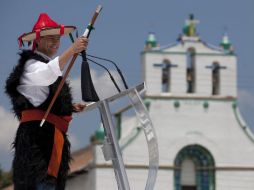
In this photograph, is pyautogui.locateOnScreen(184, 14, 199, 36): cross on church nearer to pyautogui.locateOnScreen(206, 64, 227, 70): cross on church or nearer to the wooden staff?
pyautogui.locateOnScreen(206, 64, 227, 70): cross on church

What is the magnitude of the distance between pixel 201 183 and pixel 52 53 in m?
23.4

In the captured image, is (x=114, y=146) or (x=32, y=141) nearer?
(x=32, y=141)

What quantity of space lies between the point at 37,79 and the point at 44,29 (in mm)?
271

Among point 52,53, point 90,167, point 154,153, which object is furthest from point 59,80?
point 90,167

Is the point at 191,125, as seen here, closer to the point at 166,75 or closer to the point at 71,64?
the point at 166,75

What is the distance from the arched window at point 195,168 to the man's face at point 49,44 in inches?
913

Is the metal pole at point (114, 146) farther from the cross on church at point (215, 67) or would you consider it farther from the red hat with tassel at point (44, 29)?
the cross on church at point (215, 67)

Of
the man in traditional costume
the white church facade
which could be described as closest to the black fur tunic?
the man in traditional costume

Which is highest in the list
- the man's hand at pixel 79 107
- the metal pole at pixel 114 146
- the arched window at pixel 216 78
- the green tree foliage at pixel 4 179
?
the arched window at pixel 216 78

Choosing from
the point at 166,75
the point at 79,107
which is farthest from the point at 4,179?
the point at 79,107

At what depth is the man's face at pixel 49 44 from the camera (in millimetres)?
4875

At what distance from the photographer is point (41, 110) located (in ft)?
15.7

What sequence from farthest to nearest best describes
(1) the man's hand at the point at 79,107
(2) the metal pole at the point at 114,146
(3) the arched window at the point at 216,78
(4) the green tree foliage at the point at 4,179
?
(4) the green tree foliage at the point at 4,179 < (3) the arched window at the point at 216,78 < (1) the man's hand at the point at 79,107 < (2) the metal pole at the point at 114,146

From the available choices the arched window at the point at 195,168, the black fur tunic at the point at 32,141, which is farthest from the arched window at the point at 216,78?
the black fur tunic at the point at 32,141
